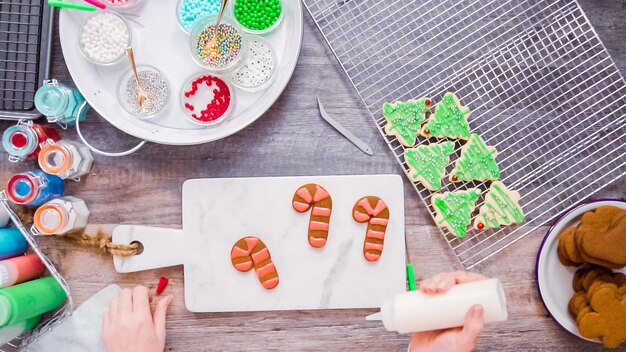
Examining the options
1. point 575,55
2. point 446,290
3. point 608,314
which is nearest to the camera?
point 446,290

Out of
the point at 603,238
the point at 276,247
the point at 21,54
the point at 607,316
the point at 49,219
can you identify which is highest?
the point at 21,54

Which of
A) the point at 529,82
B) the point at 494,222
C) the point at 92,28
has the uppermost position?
the point at 92,28

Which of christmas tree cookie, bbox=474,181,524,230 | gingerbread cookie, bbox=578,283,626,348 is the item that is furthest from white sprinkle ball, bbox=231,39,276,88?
gingerbread cookie, bbox=578,283,626,348

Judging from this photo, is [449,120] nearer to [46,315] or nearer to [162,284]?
[162,284]

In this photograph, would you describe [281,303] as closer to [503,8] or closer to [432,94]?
[432,94]

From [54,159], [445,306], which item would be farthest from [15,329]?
[445,306]

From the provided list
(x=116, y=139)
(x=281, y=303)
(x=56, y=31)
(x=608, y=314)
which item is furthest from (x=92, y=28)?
(x=608, y=314)
